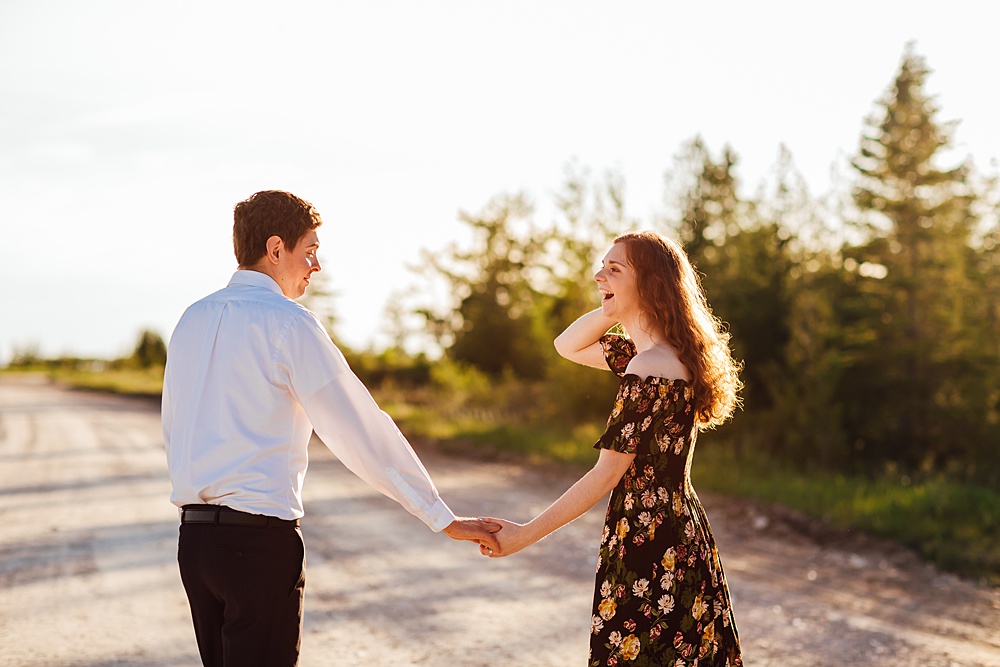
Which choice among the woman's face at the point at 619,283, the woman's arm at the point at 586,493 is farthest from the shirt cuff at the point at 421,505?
the woman's face at the point at 619,283

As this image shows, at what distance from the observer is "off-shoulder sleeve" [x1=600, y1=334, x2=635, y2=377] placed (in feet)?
12.4

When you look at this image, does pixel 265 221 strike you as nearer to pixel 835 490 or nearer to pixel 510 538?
pixel 510 538

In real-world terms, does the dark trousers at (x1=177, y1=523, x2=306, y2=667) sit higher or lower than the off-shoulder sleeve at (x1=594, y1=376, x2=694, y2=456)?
lower

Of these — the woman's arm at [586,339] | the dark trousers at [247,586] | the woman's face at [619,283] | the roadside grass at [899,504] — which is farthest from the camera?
the roadside grass at [899,504]

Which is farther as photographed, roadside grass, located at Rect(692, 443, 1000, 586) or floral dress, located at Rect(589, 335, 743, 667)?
roadside grass, located at Rect(692, 443, 1000, 586)

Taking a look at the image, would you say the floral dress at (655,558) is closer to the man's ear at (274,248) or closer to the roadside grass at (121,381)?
the man's ear at (274,248)

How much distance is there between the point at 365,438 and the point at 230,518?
0.47m

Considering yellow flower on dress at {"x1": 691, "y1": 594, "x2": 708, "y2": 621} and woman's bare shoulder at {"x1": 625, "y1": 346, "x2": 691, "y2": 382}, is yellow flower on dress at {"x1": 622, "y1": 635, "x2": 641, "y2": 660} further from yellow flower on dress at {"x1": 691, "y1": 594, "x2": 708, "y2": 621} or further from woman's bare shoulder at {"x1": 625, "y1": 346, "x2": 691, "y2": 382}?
woman's bare shoulder at {"x1": 625, "y1": 346, "x2": 691, "y2": 382}

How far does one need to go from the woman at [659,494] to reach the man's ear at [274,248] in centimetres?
120

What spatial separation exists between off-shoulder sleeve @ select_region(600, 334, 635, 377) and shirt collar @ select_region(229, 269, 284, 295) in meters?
1.37

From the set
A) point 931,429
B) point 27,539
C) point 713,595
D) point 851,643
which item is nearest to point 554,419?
Answer: point 931,429

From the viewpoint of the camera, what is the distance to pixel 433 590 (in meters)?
7.14

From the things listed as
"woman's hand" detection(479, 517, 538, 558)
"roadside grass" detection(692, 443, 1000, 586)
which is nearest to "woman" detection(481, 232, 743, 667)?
"woman's hand" detection(479, 517, 538, 558)

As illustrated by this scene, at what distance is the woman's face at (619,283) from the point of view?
11.1 ft
